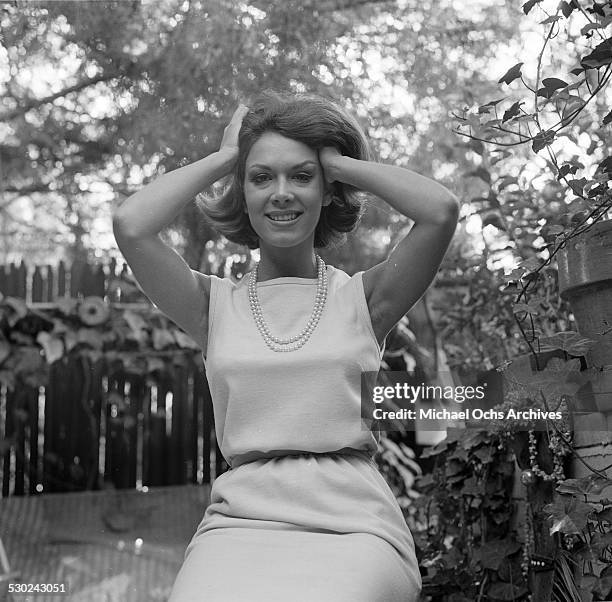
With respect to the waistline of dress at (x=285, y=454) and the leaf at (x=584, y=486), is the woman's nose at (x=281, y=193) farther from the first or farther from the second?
the leaf at (x=584, y=486)

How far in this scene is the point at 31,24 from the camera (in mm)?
2635

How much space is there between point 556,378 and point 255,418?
17.6 inches

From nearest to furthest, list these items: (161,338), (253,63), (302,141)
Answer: (302,141)
(253,63)
(161,338)

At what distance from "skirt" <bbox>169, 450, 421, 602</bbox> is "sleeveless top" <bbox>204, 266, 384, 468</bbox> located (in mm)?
33

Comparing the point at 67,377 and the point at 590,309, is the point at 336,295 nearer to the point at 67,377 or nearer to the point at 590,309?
the point at 590,309

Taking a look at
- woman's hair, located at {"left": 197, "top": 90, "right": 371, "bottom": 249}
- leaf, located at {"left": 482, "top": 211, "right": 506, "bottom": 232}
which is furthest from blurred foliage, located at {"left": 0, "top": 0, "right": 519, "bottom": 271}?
woman's hair, located at {"left": 197, "top": 90, "right": 371, "bottom": 249}

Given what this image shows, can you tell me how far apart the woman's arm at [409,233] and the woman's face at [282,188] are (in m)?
0.04

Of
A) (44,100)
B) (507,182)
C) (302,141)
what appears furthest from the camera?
(44,100)

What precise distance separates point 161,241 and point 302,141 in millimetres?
266

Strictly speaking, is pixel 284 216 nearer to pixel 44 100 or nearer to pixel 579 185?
pixel 579 185

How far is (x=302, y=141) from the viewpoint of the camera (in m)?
1.43

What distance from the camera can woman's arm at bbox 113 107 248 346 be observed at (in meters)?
1.39

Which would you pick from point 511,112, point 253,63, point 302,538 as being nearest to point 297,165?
point 511,112

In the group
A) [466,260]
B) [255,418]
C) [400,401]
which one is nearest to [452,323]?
[466,260]
